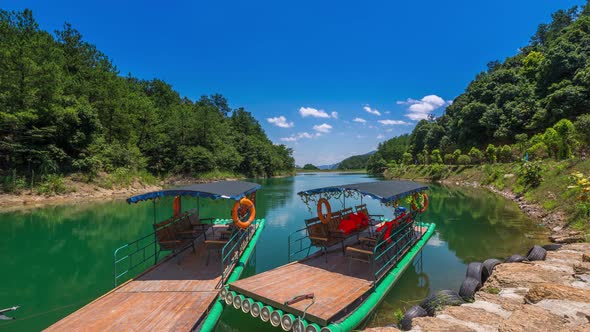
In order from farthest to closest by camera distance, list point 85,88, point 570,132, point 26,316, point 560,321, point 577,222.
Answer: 1. point 85,88
2. point 570,132
3. point 577,222
4. point 26,316
5. point 560,321

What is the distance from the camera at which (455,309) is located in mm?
5414

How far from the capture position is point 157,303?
6.16 m

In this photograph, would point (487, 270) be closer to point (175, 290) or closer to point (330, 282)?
point (330, 282)

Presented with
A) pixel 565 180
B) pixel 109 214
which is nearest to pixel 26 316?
pixel 109 214

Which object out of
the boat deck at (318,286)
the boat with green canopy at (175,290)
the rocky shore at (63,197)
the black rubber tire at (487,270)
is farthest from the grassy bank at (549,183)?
the rocky shore at (63,197)

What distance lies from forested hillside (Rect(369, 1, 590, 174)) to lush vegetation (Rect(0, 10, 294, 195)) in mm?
45425

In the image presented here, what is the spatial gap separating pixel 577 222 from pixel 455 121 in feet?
181

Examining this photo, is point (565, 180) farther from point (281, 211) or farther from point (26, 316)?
point (26, 316)

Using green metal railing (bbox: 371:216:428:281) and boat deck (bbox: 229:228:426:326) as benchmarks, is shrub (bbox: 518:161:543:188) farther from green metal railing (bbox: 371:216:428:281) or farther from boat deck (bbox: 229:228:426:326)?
boat deck (bbox: 229:228:426:326)

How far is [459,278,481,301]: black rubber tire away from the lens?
6.78m

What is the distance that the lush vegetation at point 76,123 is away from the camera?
27578 millimetres

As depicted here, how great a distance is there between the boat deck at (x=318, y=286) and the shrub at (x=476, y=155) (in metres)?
45.6

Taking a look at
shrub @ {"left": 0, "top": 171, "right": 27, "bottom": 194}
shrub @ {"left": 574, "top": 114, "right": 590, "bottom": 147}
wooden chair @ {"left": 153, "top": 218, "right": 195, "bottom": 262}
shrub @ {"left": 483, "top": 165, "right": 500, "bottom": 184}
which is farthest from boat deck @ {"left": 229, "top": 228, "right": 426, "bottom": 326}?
shrub @ {"left": 483, "top": 165, "right": 500, "bottom": 184}

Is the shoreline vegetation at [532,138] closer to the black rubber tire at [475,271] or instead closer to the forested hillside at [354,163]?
the black rubber tire at [475,271]
